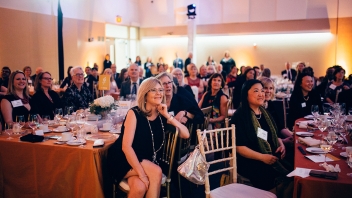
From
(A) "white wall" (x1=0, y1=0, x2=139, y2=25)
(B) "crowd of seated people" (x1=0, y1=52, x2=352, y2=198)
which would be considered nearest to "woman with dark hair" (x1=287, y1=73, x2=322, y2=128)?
(B) "crowd of seated people" (x1=0, y1=52, x2=352, y2=198)

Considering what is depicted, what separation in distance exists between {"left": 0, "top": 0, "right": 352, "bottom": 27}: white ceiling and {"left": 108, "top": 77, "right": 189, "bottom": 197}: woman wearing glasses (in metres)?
9.71

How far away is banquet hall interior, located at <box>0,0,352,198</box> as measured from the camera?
320 centimetres

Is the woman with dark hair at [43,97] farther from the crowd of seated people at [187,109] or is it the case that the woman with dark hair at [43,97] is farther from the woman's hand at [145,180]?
the woman's hand at [145,180]

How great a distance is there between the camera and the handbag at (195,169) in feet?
8.48

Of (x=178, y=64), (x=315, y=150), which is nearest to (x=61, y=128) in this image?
(x=315, y=150)

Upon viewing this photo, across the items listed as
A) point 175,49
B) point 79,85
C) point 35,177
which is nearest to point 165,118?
point 35,177

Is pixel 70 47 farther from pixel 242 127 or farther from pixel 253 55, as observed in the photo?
pixel 242 127

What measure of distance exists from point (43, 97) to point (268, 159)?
341cm

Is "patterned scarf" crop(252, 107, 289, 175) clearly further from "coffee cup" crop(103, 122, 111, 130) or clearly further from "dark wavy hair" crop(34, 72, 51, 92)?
"dark wavy hair" crop(34, 72, 51, 92)

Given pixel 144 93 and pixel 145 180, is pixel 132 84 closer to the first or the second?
pixel 144 93

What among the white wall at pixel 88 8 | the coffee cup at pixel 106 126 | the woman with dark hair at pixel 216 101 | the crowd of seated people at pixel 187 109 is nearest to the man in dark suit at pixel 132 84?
the crowd of seated people at pixel 187 109

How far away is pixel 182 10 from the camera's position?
1717 centimetres

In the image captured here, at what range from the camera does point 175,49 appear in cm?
1844

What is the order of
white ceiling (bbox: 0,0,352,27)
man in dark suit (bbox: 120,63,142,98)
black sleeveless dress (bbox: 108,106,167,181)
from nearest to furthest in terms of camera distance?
black sleeveless dress (bbox: 108,106,167,181) → man in dark suit (bbox: 120,63,142,98) → white ceiling (bbox: 0,0,352,27)
